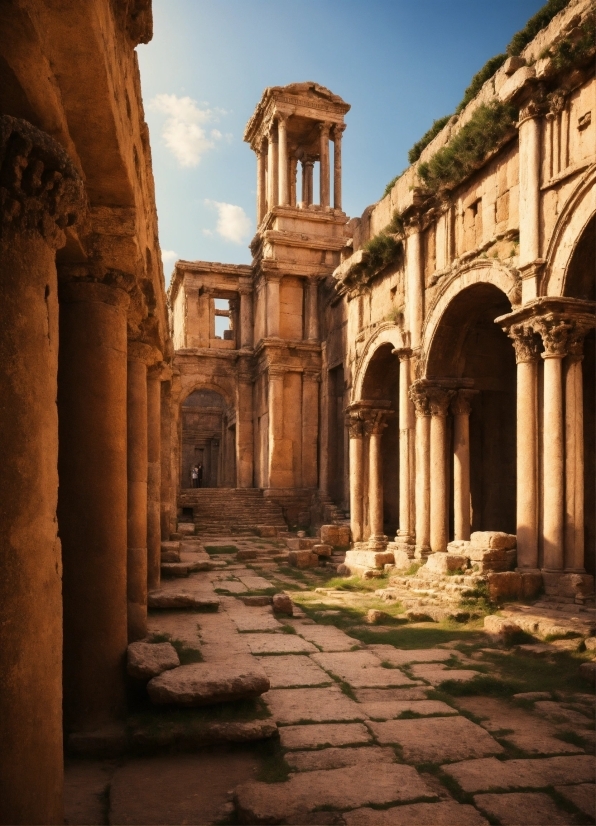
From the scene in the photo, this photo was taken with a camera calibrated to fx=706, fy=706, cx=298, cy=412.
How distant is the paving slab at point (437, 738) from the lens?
4762mm

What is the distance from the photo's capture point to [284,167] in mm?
27125

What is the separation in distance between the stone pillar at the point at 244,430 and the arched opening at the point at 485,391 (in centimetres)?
1268

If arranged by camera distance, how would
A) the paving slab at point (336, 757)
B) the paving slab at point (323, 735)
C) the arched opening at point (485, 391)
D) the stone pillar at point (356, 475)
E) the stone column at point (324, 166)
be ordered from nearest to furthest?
the paving slab at point (336, 757) → the paving slab at point (323, 735) → the arched opening at point (485, 391) → the stone pillar at point (356, 475) → the stone column at point (324, 166)

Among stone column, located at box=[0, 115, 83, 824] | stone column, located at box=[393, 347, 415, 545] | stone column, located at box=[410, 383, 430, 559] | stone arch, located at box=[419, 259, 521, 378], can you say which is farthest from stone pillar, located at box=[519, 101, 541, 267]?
stone column, located at box=[0, 115, 83, 824]

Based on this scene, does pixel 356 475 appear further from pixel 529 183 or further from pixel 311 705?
pixel 311 705

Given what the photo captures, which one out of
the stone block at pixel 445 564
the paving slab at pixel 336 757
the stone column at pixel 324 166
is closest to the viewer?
the paving slab at pixel 336 757

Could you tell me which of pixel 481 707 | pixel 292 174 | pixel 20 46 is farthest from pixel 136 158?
pixel 292 174

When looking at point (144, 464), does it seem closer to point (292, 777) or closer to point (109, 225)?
point (109, 225)

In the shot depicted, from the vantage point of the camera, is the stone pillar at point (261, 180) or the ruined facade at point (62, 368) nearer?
the ruined facade at point (62, 368)

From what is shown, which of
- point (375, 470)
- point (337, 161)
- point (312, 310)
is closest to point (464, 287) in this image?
point (375, 470)

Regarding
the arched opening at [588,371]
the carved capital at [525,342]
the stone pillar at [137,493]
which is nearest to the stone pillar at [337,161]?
the arched opening at [588,371]

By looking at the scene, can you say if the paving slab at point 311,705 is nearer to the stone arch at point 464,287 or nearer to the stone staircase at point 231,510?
the stone arch at point 464,287

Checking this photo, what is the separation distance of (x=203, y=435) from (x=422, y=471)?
23.6 metres

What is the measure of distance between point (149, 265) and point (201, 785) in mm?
4933
